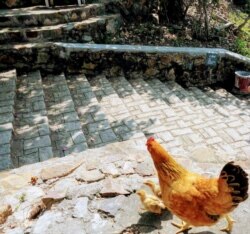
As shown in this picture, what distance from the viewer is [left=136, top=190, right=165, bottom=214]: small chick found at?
3.43 m

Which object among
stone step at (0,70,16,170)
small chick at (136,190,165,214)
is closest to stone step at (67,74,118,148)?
stone step at (0,70,16,170)

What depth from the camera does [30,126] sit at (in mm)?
5828

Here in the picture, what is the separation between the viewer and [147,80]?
8227mm

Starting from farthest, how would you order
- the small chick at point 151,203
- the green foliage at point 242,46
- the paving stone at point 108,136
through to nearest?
the green foliage at point 242,46, the paving stone at point 108,136, the small chick at point 151,203

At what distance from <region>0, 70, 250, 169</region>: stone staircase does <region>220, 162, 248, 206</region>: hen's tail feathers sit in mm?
2334

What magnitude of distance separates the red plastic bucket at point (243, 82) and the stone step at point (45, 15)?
13.3 feet

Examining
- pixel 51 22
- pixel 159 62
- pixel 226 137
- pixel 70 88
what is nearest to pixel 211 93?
pixel 159 62

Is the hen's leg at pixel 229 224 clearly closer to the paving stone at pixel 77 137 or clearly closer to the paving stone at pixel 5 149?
the paving stone at pixel 77 137

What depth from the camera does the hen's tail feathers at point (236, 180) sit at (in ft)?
8.43

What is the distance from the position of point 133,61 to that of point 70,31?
5.73 feet

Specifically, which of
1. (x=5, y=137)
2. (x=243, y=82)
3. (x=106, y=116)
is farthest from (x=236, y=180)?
(x=243, y=82)

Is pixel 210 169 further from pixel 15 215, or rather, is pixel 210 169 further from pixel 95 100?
pixel 95 100

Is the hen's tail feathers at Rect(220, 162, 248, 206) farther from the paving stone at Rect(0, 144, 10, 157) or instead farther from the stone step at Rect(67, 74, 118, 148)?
the paving stone at Rect(0, 144, 10, 157)

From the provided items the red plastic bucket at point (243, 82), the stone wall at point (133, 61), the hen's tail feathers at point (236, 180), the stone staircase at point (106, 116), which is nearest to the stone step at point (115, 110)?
the stone staircase at point (106, 116)
